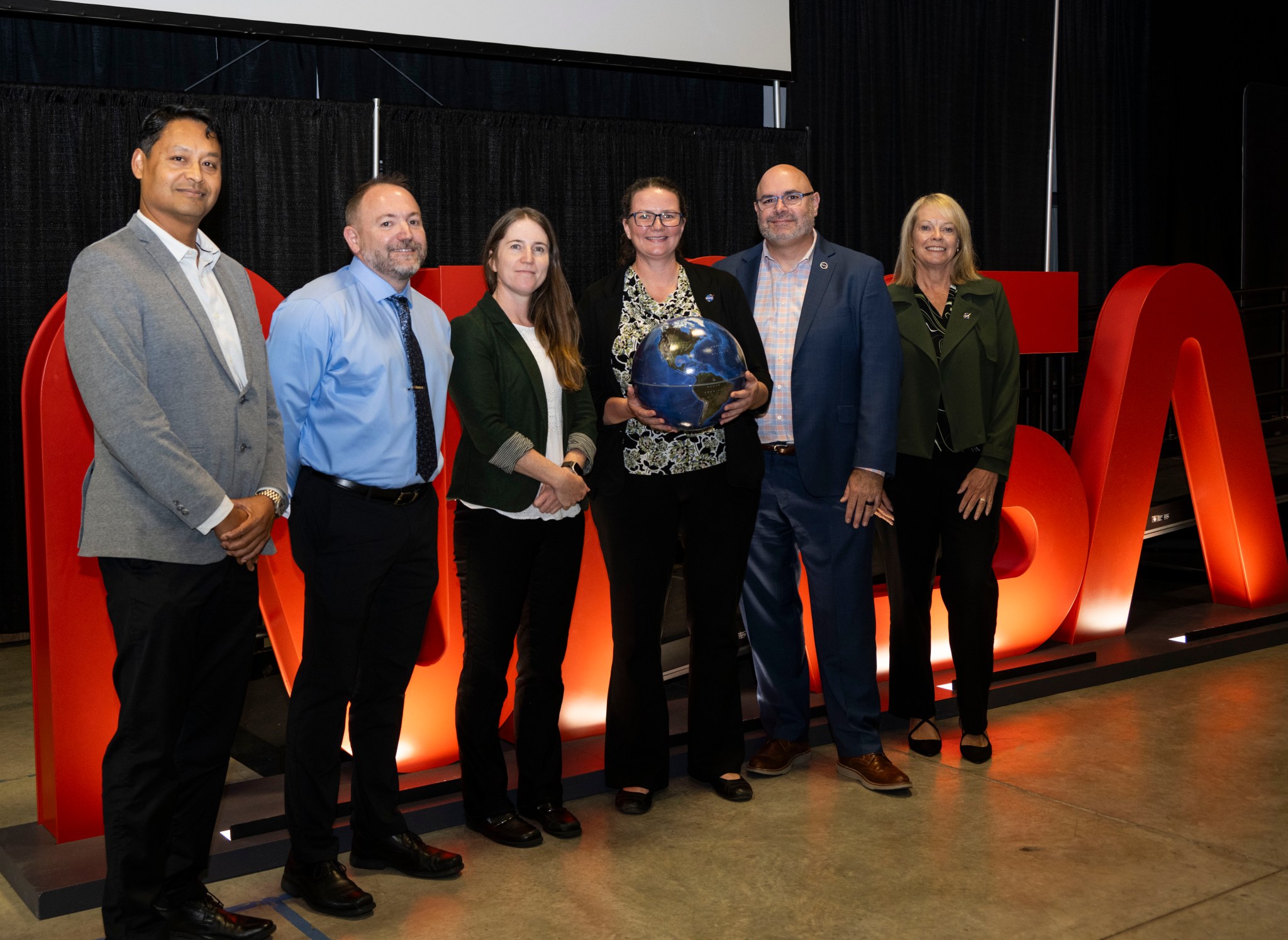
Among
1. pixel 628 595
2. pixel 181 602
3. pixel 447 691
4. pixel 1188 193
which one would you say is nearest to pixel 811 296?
pixel 628 595

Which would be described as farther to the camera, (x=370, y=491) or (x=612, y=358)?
(x=612, y=358)

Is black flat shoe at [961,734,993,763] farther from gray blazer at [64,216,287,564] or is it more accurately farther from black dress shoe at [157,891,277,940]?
gray blazer at [64,216,287,564]

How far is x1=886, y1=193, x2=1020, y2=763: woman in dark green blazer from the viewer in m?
3.54

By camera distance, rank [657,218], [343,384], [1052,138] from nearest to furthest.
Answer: [343,384], [657,218], [1052,138]

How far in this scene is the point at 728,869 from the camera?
9.52 ft

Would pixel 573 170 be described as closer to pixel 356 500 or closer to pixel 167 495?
pixel 356 500

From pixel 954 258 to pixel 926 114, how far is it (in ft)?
15.9

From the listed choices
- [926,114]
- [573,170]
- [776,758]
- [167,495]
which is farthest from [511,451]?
[926,114]

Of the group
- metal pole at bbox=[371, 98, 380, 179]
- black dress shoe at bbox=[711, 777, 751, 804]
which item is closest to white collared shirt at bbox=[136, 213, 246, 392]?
black dress shoe at bbox=[711, 777, 751, 804]

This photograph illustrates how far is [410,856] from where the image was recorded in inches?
111

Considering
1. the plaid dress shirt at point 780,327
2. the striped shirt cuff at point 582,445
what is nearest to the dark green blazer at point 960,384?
the plaid dress shirt at point 780,327

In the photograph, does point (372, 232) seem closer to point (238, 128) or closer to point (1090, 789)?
point (1090, 789)

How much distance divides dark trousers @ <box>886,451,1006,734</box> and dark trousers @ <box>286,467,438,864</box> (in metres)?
1.55

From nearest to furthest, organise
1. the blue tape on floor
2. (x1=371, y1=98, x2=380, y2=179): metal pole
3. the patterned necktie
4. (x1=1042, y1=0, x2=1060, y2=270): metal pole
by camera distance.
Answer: the blue tape on floor, the patterned necktie, (x1=371, y1=98, x2=380, y2=179): metal pole, (x1=1042, y1=0, x2=1060, y2=270): metal pole
